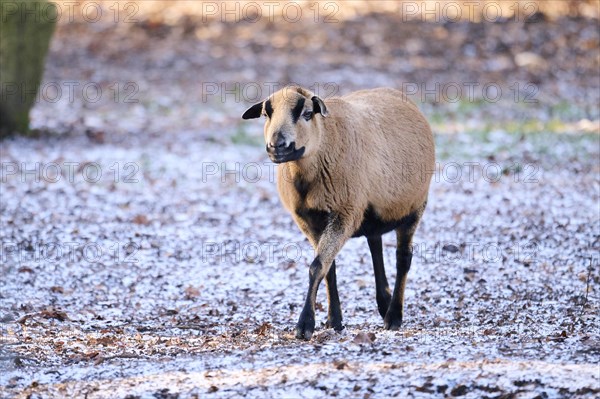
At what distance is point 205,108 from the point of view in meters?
18.9

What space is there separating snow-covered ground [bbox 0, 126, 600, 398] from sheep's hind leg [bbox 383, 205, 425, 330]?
0.23 meters

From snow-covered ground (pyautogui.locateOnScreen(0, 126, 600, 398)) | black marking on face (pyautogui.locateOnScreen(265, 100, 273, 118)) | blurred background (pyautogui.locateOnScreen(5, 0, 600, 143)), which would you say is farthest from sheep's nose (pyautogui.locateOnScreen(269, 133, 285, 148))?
blurred background (pyautogui.locateOnScreen(5, 0, 600, 143))

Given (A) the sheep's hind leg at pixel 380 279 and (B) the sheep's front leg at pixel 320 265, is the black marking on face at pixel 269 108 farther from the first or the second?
(A) the sheep's hind leg at pixel 380 279

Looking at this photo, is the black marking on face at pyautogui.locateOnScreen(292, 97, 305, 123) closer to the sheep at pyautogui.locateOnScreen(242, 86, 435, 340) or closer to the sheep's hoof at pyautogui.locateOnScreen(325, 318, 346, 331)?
the sheep at pyautogui.locateOnScreen(242, 86, 435, 340)

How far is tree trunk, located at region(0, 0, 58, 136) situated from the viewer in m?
15.5

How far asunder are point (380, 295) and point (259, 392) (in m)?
2.64

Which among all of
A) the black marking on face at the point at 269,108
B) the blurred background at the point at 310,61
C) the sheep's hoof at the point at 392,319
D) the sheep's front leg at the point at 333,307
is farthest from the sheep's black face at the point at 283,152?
the blurred background at the point at 310,61

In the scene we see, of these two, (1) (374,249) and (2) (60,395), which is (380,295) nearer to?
(1) (374,249)

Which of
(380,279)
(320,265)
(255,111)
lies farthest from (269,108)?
(380,279)

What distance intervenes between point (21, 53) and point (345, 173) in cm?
994

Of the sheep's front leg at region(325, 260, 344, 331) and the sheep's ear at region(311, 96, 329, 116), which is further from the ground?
the sheep's ear at region(311, 96, 329, 116)

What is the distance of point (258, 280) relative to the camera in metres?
9.84

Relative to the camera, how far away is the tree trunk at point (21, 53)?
1545 cm

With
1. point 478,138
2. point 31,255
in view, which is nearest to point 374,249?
point 31,255
